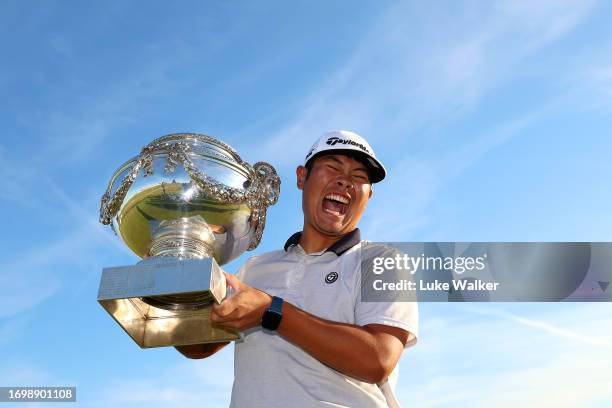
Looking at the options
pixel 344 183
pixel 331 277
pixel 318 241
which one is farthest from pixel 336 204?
pixel 331 277

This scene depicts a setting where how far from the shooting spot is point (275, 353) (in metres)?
3.65

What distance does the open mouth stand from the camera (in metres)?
4.29

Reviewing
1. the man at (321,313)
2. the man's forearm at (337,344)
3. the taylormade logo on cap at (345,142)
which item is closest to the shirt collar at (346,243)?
the man at (321,313)

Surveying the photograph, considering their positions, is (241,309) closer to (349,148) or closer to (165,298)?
(165,298)

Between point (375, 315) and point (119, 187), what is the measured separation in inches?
73.6

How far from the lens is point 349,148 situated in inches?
167

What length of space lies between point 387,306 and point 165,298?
1249mm

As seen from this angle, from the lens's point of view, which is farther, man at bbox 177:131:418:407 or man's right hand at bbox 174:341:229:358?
man's right hand at bbox 174:341:229:358

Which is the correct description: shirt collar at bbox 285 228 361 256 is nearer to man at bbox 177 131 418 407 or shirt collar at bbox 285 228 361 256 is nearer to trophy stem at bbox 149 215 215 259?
man at bbox 177 131 418 407

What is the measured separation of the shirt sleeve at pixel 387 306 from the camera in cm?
357

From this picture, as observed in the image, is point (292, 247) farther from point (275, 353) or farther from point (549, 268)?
point (549, 268)

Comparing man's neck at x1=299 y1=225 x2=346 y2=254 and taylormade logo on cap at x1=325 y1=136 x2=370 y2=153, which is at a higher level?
taylormade logo on cap at x1=325 y1=136 x2=370 y2=153

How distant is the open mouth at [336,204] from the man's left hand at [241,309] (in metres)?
1.05

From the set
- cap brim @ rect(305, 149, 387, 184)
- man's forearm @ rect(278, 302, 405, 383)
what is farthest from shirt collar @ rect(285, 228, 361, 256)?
man's forearm @ rect(278, 302, 405, 383)
